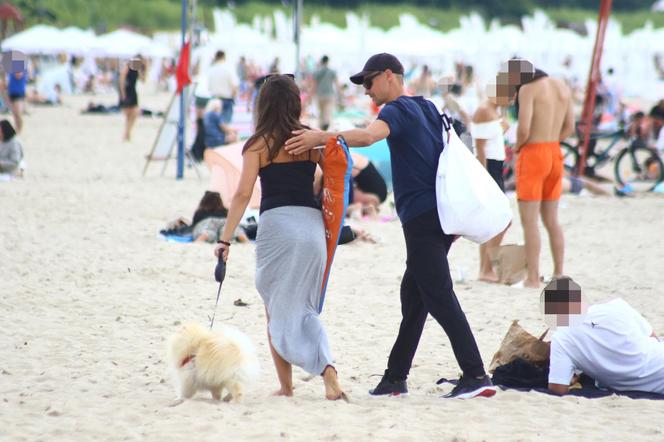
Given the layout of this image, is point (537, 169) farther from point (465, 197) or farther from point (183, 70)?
point (183, 70)

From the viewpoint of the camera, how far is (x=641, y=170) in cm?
1455

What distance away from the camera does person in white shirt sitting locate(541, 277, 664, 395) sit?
4.57 metres

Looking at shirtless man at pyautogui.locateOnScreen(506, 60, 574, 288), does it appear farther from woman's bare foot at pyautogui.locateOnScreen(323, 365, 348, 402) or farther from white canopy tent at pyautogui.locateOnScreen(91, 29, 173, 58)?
white canopy tent at pyautogui.locateOnScreen(91, 29, 173, 58)

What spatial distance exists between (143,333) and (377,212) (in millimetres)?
5410

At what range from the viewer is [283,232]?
4262 mm

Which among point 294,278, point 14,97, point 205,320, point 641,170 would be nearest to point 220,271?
point 294,278

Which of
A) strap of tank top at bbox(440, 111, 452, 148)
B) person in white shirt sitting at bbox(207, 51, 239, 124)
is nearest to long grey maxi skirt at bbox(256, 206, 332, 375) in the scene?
strap of tank top at bbox(440, 111, 452, 148)

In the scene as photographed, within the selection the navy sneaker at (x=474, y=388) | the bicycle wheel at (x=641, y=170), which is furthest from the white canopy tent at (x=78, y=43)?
the navy sneaker at (x=474, y=388)

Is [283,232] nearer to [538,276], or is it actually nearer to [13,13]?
[538,276]

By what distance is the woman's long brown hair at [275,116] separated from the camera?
14.0ft

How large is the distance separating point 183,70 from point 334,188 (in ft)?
30.1

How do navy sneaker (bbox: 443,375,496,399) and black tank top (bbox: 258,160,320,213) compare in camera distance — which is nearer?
black tank top (bbox: 258,160,320,213)

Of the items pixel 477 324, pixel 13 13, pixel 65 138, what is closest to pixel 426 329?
pixel 477 324

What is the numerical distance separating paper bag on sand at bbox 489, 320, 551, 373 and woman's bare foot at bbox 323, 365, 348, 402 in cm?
94
